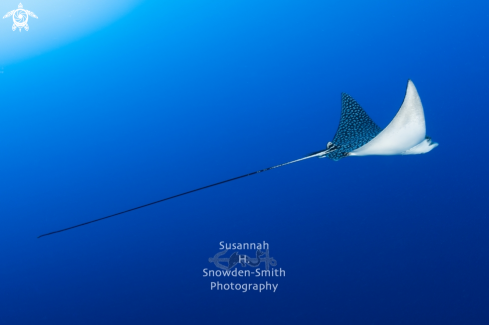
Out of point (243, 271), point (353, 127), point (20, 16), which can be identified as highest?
point (20, 16)

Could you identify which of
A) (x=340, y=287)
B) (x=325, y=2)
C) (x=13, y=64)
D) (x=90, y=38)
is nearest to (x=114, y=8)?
(x=90, y=38)

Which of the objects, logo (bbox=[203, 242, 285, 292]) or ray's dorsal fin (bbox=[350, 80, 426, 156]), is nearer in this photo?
ray's dorsal fin (bbox=[350, 80, 426, 156])

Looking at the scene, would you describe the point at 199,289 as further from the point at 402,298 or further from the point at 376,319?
the point at 402,298

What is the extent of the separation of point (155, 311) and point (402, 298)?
14.0 feet

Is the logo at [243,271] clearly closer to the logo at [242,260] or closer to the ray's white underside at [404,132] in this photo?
the logo at [242,260]

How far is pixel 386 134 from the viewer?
2.12 metres

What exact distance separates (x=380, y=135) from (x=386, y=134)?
0.04 meters

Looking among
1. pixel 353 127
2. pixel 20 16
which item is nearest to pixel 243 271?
pixel 353 127

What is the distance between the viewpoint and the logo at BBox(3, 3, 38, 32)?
582 cm

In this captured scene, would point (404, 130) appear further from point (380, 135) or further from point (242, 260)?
point (242, 260)

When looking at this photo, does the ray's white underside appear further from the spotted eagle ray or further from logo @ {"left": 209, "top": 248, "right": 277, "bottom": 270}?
logo @ {"left": 209, "top": 248, "right": 277, "bottom": 270}

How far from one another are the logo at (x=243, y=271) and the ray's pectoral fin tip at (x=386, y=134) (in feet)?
8.97

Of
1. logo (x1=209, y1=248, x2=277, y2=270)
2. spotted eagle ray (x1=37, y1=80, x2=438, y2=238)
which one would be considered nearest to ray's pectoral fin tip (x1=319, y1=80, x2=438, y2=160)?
spotted eagle ray (x1=37, y1=80, x2=438, y2=238)

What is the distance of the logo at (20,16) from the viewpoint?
19.1ft
